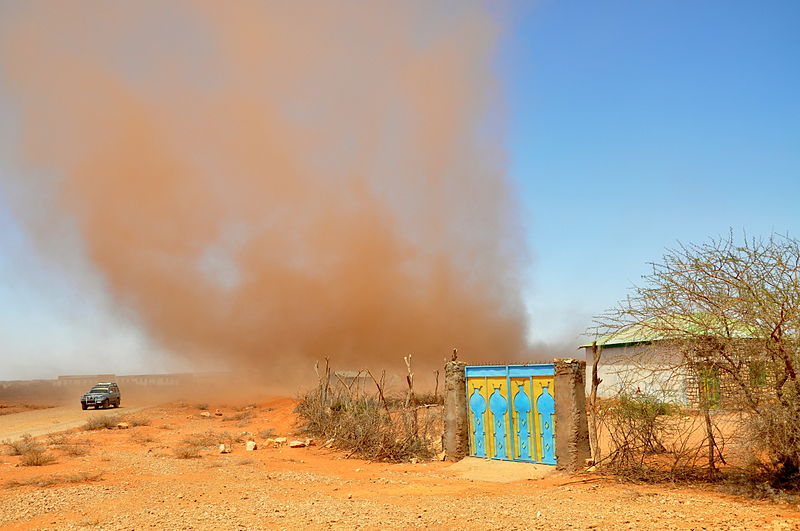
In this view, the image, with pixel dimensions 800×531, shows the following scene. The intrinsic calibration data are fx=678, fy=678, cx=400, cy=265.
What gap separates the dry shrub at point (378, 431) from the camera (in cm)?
1550

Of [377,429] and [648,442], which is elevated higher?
[648,442]

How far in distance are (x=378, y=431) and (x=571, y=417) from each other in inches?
211

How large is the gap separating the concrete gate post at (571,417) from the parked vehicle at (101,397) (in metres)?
36.1

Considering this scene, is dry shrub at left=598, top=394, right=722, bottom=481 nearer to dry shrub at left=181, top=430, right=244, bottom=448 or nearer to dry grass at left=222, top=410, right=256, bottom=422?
dry shrub at left=181, top=430, right=244, bottom=448

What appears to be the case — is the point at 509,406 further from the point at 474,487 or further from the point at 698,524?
the point at 698,524

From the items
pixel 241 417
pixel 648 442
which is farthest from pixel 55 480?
pixel 241 417

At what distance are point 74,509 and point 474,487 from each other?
6.29 metres

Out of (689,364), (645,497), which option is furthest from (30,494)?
(689,364)

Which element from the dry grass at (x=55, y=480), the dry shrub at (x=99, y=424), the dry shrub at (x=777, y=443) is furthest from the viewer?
the dry shrub at (x=99, y=424)

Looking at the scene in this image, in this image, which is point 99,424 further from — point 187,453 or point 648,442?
point 648,442

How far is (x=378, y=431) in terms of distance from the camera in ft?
52.6

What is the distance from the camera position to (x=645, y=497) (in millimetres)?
9773

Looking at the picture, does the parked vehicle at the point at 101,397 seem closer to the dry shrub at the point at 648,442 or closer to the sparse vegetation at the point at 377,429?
the sparse vegetation at the point at 377,429

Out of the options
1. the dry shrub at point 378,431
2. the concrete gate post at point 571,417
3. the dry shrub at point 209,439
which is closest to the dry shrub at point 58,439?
the dry shrub at point 209,439
